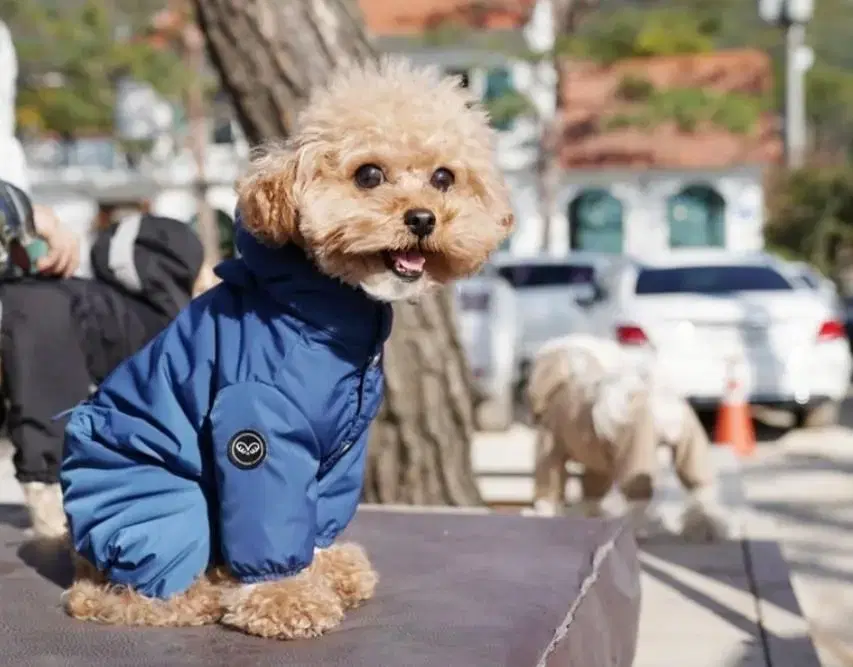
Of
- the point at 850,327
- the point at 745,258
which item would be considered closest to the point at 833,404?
the point at 745,258

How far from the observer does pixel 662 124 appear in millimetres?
29156

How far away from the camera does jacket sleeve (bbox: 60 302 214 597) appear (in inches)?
113

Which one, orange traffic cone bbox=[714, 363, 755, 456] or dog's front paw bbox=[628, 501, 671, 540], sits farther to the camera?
orange traffic cone bbox=[714, 363, 755, 456]

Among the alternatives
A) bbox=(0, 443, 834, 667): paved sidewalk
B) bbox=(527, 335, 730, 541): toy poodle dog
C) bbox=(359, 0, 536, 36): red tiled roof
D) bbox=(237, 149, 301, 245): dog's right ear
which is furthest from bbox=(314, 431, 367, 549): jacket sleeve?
bbox=(359, 0, 536, 36): red tiled roof

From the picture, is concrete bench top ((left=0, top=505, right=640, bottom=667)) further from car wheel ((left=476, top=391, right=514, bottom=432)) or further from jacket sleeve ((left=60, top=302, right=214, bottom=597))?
car wheel ((left=476, top=391, right=514, bottom=432))

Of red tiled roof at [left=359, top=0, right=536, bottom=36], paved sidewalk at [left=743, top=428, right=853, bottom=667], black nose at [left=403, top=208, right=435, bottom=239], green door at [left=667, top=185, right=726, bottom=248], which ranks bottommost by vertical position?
paved sidewalk at [left=743, top=428, right=853, bottom=667]

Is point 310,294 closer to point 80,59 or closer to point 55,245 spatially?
point 55,245

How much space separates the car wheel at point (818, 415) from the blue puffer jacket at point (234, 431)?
389 inches

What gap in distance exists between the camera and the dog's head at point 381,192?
2.75m

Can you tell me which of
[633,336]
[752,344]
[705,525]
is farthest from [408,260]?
A: [752,344]

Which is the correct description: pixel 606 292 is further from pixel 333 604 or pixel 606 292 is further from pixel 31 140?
pixel 31 140

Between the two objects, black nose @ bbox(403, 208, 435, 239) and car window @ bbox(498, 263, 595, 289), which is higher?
black nose @ bbox(403, 208, 435, 239)

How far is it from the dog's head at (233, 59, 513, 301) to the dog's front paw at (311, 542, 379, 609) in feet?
2.24

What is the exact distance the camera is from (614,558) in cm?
378
